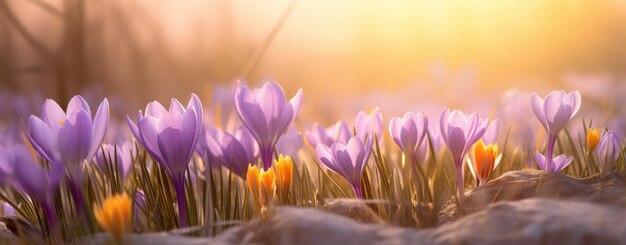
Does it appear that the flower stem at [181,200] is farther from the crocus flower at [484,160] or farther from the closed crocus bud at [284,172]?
the crocus flower at [484,160]

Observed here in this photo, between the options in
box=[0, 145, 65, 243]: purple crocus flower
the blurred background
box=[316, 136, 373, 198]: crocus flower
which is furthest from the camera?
the blurred background

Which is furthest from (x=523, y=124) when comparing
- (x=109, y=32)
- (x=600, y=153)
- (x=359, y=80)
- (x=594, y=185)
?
(x=359, y=80)

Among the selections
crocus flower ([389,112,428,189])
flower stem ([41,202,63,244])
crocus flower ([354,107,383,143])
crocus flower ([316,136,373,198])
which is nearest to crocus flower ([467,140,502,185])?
crocus flower ([389,112,428,189])

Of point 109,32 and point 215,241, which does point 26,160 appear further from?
point 109,32

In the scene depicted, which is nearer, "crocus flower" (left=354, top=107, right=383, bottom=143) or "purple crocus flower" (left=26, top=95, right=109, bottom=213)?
"purple crocus flower" (left=26, top=95, right=109, bottom=213)

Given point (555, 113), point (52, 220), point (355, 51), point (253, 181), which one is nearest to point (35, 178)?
point (52, 220)

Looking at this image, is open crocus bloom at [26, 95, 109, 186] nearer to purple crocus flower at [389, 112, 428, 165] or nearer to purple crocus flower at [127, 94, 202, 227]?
purple crocus flower at [127, 94, 202, 227]

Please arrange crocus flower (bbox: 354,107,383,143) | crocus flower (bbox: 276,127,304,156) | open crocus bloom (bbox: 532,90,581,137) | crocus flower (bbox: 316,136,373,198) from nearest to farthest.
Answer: crocus flower (bbox: 316,136,373,198), open crocus bloom (bbox: 532,90,581,137), crocus flower (bbox: 354,107,383,143), crocus flower (bbox: 276,127,304,156)

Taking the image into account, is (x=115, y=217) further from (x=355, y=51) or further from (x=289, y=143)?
(x=355, y=51)
